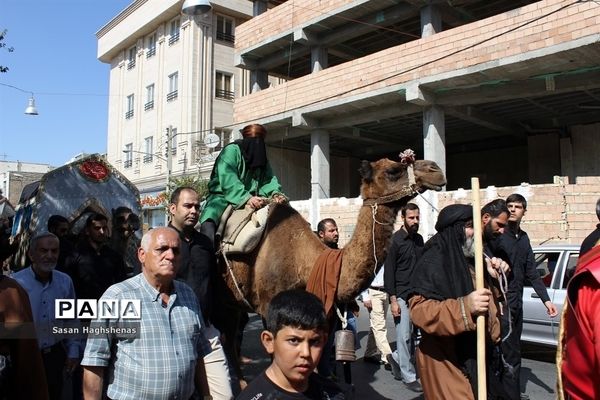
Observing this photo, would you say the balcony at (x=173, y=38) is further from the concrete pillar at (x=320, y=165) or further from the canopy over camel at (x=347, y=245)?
the canopy over camel at (x=347, y=245)

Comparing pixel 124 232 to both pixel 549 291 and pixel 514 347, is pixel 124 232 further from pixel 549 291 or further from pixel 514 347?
pixel 549 291

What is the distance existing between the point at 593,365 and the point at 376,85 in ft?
58.6

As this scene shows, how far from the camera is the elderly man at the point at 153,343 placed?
2930 millimetres

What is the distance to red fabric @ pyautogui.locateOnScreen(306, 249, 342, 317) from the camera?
4.70 metres

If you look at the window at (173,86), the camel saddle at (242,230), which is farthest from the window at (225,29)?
the camel saddle at (242,230)

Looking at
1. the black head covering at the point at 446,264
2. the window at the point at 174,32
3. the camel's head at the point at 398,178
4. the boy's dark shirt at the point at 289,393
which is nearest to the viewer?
the boy's dark shirt at the point at 289,393

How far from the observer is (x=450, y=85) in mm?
17188

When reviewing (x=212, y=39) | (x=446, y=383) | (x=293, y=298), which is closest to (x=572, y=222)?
(x=446, y=383)

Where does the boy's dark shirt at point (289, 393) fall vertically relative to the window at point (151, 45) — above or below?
below

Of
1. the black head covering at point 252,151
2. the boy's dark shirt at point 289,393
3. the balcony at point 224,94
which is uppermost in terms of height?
the balcony at point 224,94

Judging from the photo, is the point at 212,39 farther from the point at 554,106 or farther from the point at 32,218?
the point at 32,218

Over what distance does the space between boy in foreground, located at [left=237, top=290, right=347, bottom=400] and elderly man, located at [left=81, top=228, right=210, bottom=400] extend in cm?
79

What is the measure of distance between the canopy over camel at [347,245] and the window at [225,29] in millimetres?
30405

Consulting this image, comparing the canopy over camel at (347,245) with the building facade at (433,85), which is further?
the building facade at (433,85)
